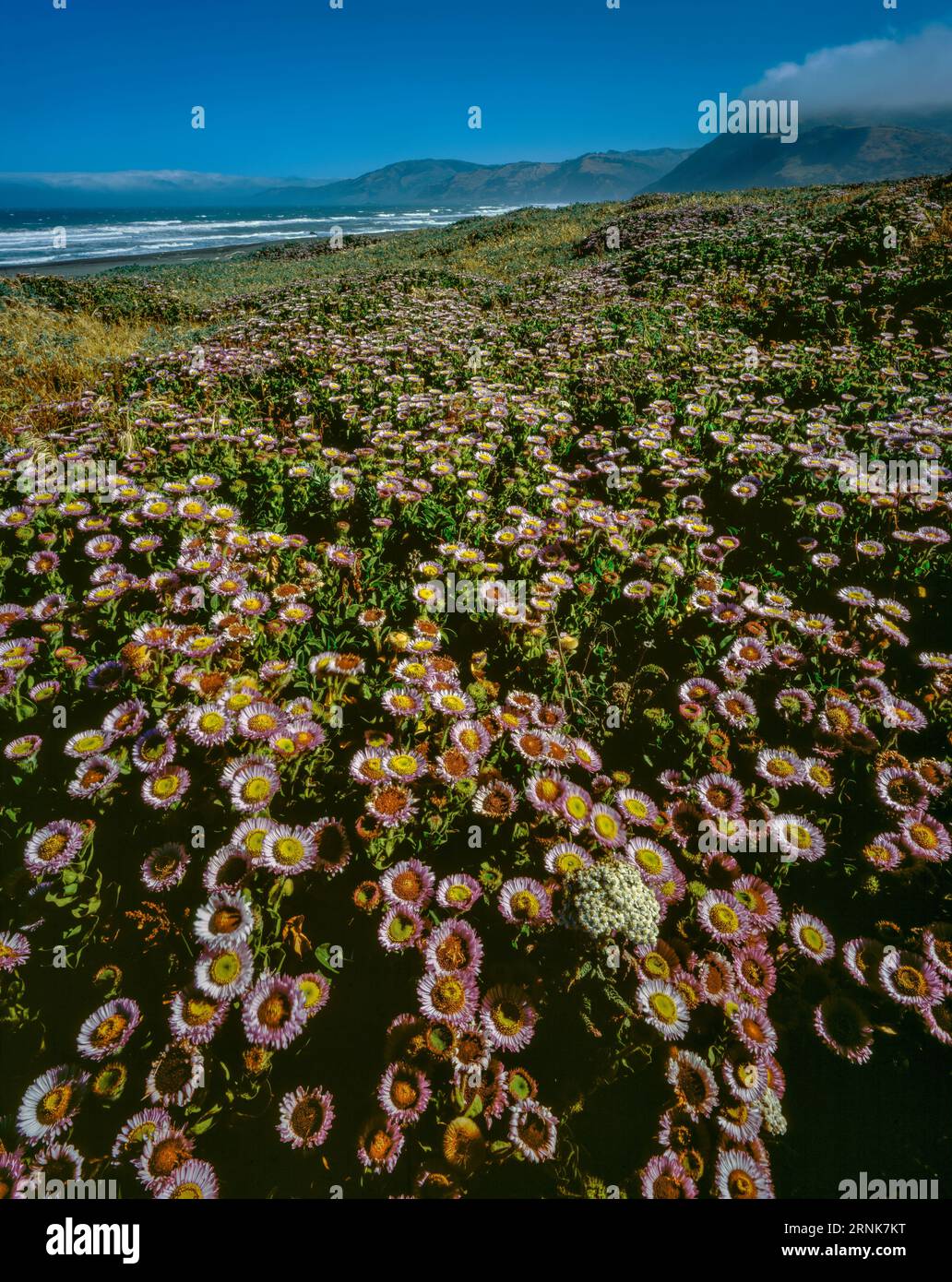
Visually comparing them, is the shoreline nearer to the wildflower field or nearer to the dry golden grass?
the dry golden grass

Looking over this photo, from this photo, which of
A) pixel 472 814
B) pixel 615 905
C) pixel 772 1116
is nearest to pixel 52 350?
pixel 472 814

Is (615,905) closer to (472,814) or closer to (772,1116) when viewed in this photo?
(472,814)

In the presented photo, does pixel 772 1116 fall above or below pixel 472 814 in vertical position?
below

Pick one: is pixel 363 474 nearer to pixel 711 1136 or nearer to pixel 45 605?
pixel 45 605

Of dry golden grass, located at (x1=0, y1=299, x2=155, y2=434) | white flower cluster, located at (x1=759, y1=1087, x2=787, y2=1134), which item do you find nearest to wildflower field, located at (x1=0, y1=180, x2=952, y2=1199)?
white flower cluster, located at (x1=759, y1=1087, x2=787, y2=1134)

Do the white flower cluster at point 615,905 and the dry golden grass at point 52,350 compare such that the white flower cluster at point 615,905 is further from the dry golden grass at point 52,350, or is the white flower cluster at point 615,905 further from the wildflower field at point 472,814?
the dry golden grass at point 52,350
